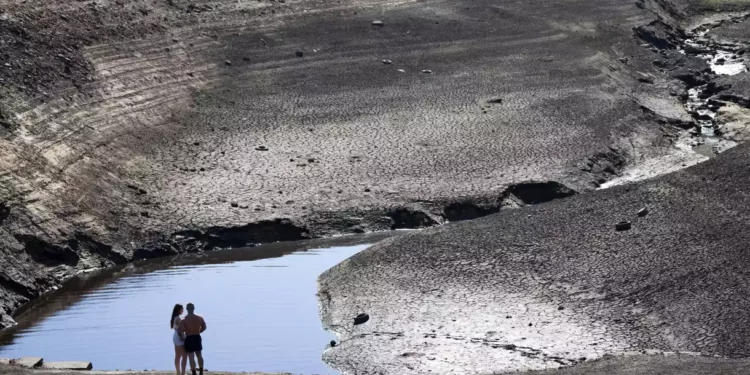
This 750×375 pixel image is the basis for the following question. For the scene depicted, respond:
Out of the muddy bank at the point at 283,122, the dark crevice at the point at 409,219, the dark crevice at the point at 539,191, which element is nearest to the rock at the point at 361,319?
the muddy bank at the point at 283,122

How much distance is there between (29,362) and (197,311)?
4.51 m

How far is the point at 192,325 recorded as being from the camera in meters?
19.4

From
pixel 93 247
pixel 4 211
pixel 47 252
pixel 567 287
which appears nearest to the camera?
pixel 567 287

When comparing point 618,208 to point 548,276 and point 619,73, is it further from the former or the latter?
point 619,73

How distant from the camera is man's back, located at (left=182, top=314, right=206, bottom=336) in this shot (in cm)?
1938

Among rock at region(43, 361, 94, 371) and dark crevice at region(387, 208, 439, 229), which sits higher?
dark crevice at region(387, 208, 439, 229)

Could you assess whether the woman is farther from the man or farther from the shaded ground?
the shaded ground

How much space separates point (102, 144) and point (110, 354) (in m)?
11.4

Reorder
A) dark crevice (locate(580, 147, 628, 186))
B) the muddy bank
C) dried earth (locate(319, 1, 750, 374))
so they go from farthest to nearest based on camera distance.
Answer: dark crevice (locate(580, 147, 628, 186)), the muddy bank, dried earth (locate(319, 1, 750, 374))

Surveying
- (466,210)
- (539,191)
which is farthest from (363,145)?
(539,191)

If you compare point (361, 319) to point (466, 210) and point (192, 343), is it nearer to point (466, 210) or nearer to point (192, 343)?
point (192, 343)

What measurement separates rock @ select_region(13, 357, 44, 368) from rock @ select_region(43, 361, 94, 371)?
12 cm

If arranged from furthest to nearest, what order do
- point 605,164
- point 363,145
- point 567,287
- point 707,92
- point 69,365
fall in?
point 707,92 → point 363,145 → point 605,164 → point 567,287 → point 69,365

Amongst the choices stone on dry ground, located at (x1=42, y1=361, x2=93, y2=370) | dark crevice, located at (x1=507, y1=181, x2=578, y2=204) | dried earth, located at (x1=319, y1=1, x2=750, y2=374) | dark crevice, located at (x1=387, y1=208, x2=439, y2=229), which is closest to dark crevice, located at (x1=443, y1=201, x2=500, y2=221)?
dark crevice, located at (x1=387, y1=208, x2=439, y2=229)
